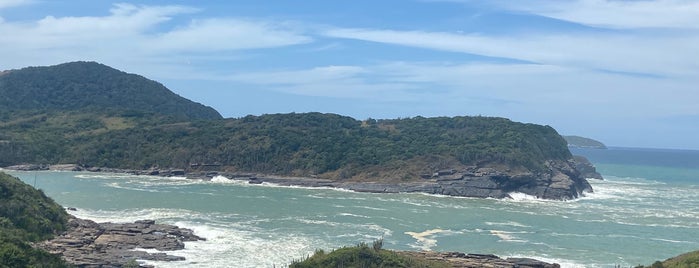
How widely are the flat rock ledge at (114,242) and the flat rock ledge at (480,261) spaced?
47.2ft

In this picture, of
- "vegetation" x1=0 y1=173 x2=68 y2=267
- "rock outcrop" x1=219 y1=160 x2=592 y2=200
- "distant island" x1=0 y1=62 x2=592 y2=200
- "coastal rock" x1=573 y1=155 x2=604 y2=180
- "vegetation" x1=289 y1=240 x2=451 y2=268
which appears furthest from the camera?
"coastal rock" x1=573 y1=155 x2=604 y2=180

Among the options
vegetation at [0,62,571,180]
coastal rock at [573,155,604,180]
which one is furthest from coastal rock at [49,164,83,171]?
coastal rock at [573,155,604,180]

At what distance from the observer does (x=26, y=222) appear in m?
38.0

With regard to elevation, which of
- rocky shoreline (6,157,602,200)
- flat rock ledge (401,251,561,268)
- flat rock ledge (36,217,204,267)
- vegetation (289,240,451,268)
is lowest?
flat rock ledge (36,217,204,267)

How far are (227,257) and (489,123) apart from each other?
252 ft

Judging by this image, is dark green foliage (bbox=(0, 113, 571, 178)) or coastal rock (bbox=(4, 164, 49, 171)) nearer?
coastal rock (bbox=(4, 164, 49, 171))

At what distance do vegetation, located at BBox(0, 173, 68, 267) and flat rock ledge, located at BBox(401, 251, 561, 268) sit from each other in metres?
18.9

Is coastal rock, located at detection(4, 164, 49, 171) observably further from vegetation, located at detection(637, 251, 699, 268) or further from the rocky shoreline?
vegetation, located at detection(637, 251, 699, 268)

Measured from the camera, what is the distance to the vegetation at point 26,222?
28.0m

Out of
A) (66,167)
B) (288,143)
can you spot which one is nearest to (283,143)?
(288,143)

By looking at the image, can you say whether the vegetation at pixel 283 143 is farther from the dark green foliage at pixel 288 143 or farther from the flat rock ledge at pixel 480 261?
the flat rock ledge at pixel 480 261

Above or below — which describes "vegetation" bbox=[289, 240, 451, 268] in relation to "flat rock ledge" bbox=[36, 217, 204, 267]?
above

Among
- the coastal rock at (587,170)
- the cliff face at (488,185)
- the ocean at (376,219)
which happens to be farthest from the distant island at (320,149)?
the coastal rock at (587,170)

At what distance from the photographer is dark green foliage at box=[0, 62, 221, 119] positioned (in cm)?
16275
